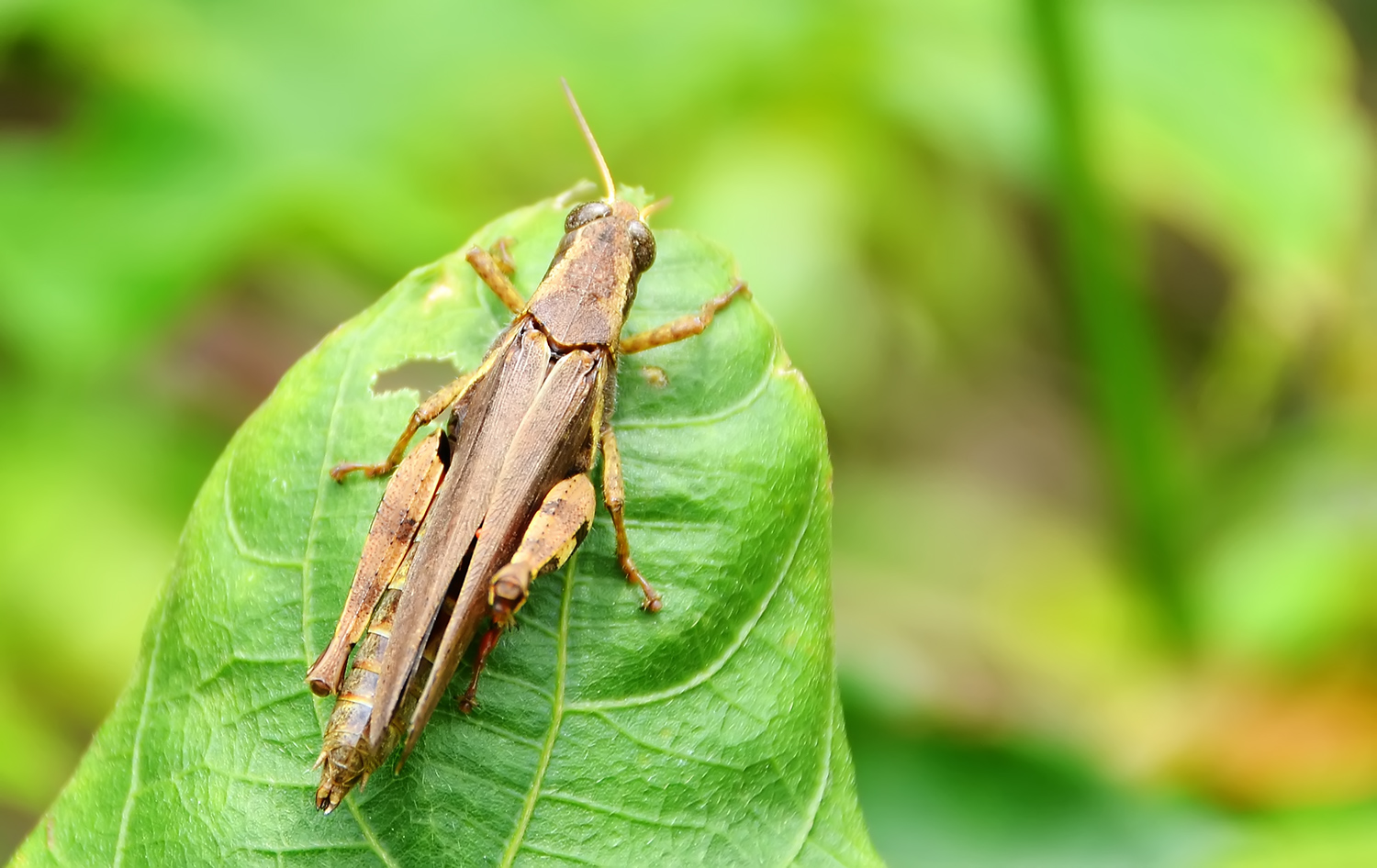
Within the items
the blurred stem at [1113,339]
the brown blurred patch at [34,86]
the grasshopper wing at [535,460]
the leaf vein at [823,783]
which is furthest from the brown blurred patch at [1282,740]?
the brown blurred patch at [34,86]

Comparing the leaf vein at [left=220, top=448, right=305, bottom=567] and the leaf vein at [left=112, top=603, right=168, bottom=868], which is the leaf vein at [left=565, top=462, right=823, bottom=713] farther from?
the leaf vein at [left=112, top=603, right=168, bottom=868]

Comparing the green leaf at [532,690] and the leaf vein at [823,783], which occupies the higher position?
the green leaf at [532,690]

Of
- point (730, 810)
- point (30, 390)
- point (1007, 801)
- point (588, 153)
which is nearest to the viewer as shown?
point (730, 810)

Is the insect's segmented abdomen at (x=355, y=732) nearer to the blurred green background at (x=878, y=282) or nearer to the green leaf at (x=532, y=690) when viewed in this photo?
the green leaf at (x=532, y=690)

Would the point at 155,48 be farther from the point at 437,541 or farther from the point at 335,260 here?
the point at 437,541

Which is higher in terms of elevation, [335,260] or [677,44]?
[677,44]

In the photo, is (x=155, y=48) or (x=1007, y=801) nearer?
(x=1007, y=801)

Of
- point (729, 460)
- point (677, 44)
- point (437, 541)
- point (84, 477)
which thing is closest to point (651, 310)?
→ point (729, 460)

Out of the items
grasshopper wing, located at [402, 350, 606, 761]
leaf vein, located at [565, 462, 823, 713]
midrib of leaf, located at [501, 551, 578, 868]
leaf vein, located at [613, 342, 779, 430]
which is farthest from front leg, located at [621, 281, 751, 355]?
midrib of leaf, located at [501, 551, 578, 868]
